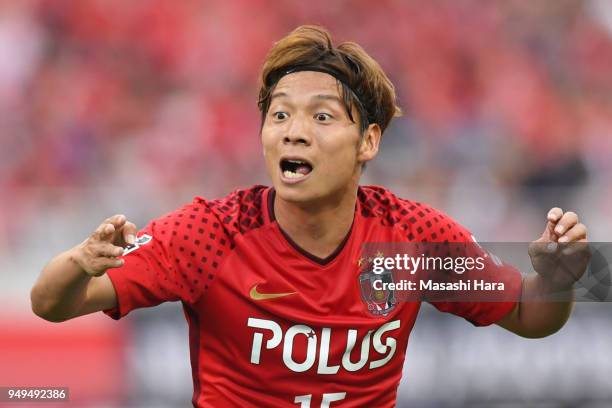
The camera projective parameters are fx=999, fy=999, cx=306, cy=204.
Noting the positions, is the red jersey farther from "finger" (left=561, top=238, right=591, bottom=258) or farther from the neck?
"finger" (left=561, top=238, right=591, bottom=258)

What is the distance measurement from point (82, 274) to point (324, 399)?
1.07 metres

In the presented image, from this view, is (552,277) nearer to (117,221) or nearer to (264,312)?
(264,312)

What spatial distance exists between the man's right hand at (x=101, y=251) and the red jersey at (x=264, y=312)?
35 cm

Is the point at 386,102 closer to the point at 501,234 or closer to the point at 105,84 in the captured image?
the point at 501,234

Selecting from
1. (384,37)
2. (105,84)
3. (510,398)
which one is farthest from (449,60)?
(510,398)

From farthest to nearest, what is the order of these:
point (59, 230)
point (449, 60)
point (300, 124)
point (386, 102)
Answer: point (449, 60), point (59, 230), point (386, 102), point (300, 124)

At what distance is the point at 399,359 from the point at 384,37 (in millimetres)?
5943

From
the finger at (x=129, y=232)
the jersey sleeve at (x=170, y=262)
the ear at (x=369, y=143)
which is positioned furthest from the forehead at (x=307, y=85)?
the finger at (x=129, y=232)

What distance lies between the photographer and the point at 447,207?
7.84m

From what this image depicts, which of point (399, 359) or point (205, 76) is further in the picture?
point (205, 76)

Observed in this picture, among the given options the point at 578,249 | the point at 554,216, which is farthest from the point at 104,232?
the point at 578,249

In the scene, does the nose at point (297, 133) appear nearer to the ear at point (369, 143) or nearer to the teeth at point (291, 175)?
the teeth at point (291, 175)

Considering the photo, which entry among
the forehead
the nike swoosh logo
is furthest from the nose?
the nike swoosh logo

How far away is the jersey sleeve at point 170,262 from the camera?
3584mm
